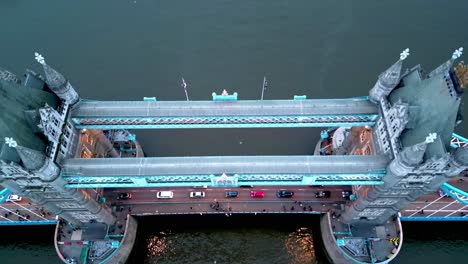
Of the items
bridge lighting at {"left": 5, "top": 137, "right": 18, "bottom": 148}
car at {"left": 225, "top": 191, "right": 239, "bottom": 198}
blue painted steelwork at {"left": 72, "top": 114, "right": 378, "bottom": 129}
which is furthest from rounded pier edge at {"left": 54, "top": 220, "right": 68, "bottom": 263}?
car at {"left": 225, "top": 191, "right": 239, "bottom": 198}

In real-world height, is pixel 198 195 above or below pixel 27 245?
above

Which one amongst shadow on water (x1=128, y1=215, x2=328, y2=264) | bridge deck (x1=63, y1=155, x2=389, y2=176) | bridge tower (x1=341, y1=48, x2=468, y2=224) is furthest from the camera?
shadow on water (x1=128, y1=215, x2=328, y2=264)

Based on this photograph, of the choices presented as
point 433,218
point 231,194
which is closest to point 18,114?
point 231,194

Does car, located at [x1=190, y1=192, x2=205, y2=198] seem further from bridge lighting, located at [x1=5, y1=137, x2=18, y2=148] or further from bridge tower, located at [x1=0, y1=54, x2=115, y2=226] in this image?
bridge lighting, located at [x1=5, y1=137, x2=18, y2=148]

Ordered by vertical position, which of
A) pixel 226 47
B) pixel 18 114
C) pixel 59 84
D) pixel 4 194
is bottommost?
pixel 4 194

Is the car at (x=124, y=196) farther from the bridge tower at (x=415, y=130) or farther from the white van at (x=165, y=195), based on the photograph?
the bridge tower at (x=415, y=130)

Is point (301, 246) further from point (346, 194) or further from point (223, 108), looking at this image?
point (223, 108)
